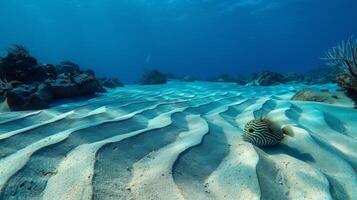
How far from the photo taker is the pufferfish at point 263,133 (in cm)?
315

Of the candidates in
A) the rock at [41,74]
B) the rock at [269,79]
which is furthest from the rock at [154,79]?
the rock at [41,74]

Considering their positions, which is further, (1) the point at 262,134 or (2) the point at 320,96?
(2) the point at 320,96

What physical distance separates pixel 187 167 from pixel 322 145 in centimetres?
177

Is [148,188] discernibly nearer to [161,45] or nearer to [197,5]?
[197,5]

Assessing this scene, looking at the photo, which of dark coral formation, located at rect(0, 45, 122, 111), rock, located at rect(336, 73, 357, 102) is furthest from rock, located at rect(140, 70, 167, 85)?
rock, located at rect(336, 73, 357, 102)

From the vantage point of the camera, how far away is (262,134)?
10.4 ft

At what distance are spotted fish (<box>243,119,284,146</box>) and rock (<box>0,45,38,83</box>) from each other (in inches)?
258

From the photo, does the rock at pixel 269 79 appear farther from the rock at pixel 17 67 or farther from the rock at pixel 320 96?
the rock at pixel 17 67

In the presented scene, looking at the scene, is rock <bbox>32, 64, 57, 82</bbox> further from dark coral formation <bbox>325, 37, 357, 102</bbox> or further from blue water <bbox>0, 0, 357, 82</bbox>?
blue water <bbox>0, 0, 357, 82</bbox>

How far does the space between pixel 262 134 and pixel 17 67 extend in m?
6.94

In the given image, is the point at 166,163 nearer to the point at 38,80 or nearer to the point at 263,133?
the point at 263,133

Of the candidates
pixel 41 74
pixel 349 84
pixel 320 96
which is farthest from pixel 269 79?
pixel 41 74

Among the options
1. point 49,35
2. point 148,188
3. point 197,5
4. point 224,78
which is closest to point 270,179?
point 148,188

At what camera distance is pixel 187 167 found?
2.42 meters
